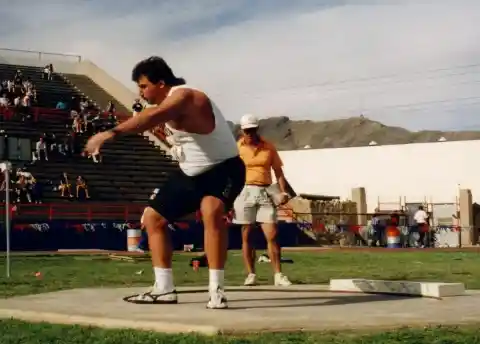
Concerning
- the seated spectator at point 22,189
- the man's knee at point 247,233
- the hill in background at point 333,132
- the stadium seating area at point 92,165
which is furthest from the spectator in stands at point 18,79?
the hill in background at point 333,132

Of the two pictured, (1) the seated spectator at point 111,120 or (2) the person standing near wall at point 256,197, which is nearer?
(2) the person standing near wall at point 256,197

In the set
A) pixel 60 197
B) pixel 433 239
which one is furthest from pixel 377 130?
pixel 60 197

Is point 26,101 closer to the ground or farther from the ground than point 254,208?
farther from the ground

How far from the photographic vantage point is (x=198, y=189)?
21.3 feet

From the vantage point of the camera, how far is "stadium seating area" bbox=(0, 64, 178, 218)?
1184 inches

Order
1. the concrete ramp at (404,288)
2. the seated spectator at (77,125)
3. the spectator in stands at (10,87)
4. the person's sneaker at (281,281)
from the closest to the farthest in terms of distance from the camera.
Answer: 1. the concrete ramp at (404,288)
2. the person's sneaker at (281,281)
3. the seated spectator at (77,125)
4. the spectator in stands at (10,87)

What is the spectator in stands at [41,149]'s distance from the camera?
1227 inches

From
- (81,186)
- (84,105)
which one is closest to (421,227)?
(81,186)

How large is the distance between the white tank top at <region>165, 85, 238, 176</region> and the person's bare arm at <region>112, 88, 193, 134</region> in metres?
0.28

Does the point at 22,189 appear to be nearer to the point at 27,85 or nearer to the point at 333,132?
the point at 27,85

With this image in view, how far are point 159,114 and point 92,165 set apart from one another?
27.6 metres

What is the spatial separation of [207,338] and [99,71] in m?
41.8

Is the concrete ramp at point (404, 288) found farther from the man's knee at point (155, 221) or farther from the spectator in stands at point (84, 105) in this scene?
the spectator in stands at point (84, 105)

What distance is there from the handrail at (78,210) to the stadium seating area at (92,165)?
0.05 meters
